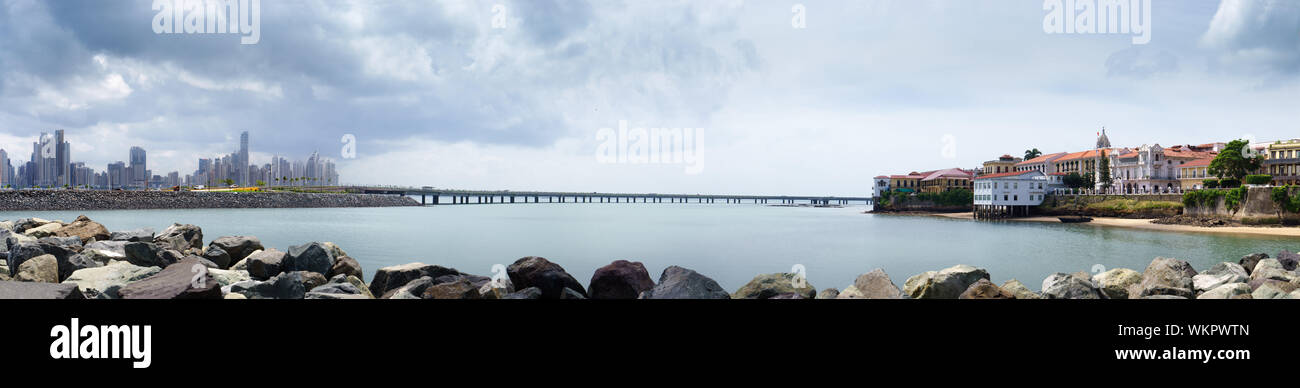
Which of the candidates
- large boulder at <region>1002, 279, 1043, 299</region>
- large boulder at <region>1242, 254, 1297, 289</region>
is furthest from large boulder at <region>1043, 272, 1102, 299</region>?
large boulder at <region>1242, 254, 1297, 289</region>

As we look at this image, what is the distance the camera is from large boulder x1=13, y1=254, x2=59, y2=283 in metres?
12.1

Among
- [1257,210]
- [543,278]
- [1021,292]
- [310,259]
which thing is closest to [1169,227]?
[1257,210]

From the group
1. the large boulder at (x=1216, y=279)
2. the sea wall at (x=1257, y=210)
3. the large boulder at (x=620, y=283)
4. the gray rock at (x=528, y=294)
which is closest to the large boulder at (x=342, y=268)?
the gray rock at (x=528, y=294)

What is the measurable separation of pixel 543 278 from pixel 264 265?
6911mm

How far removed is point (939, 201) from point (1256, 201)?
4461 cm

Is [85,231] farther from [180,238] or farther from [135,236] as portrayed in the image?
[180,238]

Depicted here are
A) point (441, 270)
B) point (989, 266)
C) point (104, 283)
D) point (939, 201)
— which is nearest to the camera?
point (104, 283)

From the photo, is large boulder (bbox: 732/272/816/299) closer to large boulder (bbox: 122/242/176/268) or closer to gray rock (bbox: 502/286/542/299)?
gray rock (bbox: 502/286/542/299)
